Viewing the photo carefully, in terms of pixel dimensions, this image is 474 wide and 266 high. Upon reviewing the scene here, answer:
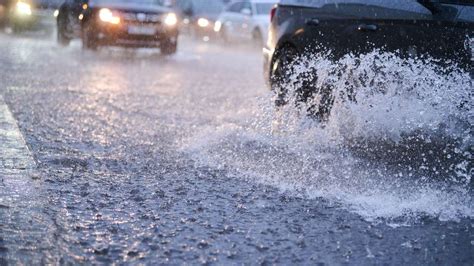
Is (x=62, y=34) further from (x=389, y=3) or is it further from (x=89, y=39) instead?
(x=389, y=3)

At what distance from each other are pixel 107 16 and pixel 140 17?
0.74 m

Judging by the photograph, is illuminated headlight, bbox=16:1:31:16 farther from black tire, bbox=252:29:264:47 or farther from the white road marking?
the white road marking

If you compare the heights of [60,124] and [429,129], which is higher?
[429,129]

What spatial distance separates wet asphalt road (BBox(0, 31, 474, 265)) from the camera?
2896mm

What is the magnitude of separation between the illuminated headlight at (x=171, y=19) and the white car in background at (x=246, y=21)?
3309 mm

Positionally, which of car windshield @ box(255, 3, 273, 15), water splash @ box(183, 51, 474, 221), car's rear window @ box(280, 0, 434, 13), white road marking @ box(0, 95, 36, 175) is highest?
car's rear window @ box(280, 0, 434, 13)

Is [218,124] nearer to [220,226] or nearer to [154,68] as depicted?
[220,226]

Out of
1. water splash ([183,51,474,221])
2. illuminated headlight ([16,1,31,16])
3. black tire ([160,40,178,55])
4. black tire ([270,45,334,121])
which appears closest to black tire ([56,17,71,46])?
illuminated headlight ([16,1,31,16])

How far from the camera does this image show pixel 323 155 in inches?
193

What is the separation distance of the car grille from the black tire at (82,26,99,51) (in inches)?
33.6

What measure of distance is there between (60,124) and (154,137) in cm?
106

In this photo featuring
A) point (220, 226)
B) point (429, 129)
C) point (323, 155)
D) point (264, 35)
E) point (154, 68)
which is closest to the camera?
point (220, 226)

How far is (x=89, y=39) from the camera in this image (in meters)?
13.9

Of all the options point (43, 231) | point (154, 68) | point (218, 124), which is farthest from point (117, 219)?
point (154, 68)
